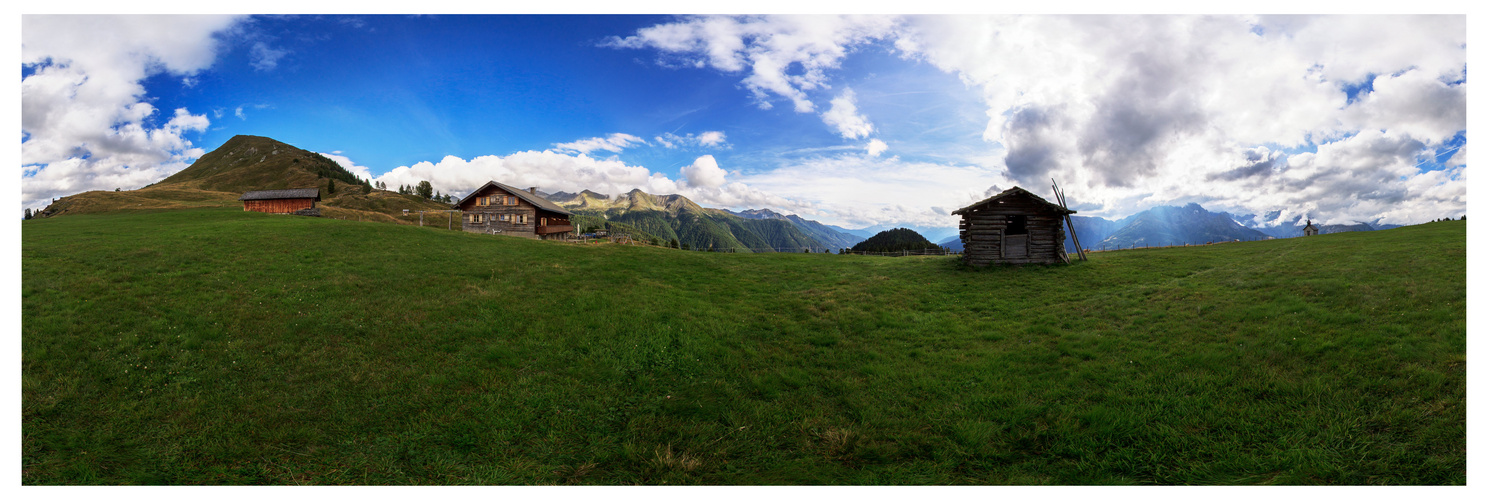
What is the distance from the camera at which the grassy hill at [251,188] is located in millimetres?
92500

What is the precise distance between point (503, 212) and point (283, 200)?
37.6m

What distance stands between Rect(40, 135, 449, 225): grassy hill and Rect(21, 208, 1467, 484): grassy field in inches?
3296

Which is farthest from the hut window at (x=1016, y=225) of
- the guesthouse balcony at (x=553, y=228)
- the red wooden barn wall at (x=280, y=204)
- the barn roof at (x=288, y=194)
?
the red wooden barn wall at (x=280, y=204)

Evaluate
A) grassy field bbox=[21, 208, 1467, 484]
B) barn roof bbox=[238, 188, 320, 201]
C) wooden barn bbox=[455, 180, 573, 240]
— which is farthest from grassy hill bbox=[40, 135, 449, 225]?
grassy field bbox=[21, 208, 1467, 484]

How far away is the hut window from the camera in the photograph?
98.3 feet

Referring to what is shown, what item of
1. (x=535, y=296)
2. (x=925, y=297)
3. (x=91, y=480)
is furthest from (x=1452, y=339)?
(x=91, y=480)

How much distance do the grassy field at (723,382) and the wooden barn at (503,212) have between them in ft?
126

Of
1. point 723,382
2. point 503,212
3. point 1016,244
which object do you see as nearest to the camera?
point 723,382

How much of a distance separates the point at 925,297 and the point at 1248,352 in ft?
32.8

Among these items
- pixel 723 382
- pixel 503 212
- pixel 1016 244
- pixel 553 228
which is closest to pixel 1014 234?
pixel 1016 244

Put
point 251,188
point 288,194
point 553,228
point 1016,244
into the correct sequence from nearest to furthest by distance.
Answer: point 1016,244, point 553,228, point 288,194, point 251,188

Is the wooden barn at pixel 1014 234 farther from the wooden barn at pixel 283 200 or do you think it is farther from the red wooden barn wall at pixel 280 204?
the red wooden barn wall at pixel 280 204

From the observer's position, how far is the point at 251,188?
550ft

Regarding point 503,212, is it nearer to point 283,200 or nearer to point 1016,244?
point 283,200
